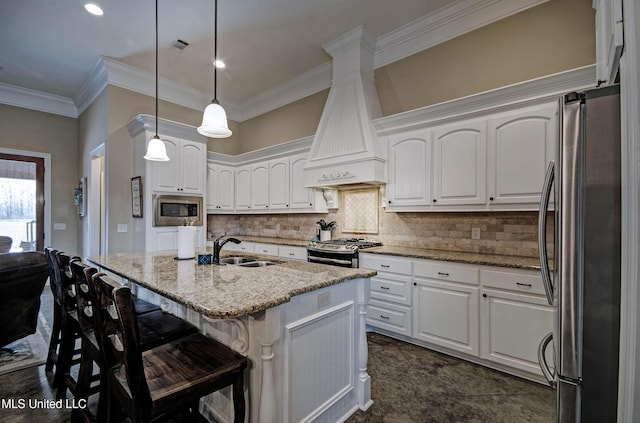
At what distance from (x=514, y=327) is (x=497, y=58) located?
8.23ft

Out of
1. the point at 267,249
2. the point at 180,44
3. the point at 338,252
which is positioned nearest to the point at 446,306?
the point at 338,252

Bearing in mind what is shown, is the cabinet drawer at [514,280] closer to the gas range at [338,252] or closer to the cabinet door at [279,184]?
the gas range at [338,252]

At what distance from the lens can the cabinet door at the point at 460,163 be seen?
2744 millimetres

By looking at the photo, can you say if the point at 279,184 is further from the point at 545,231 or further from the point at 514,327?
the point at 545,231

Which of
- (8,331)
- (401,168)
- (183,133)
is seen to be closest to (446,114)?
(401,168)

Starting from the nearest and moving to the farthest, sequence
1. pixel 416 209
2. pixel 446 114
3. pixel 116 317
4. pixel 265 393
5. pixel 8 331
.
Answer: pixel 116 317 → pixel 265 393 → pixel 8 331 → pixel 446 114 → pixel 416 209

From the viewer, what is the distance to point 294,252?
4.07 metres

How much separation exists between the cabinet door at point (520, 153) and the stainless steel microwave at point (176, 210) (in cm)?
360

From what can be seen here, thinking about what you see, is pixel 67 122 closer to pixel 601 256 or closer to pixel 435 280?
pixel 435 280

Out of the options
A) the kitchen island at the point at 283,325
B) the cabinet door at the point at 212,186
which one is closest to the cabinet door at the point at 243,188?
the cabinet door at the point at 212,186

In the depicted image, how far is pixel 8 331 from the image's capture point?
8.75 ft

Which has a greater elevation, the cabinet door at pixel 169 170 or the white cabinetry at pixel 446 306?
the cabinet door at pixel 169 170

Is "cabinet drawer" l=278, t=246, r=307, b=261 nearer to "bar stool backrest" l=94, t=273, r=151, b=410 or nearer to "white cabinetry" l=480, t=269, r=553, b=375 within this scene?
"white cabinetry" l=480, t=269, r=553, b=375

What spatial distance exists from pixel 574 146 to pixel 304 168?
3203mm
